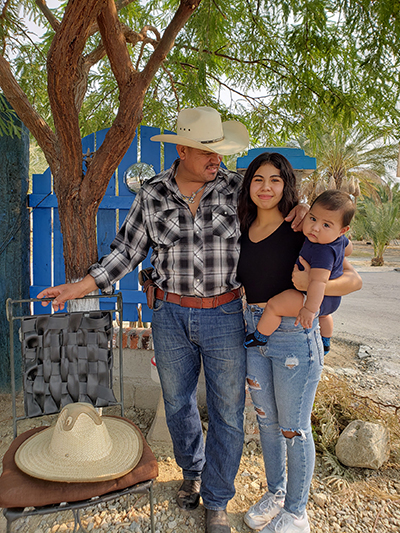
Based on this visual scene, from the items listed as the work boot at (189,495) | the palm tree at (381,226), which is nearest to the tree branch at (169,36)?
the work boot at (189,495)

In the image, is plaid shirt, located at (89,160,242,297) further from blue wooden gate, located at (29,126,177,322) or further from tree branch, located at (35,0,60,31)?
tree branch, located at (35,0,60,31)

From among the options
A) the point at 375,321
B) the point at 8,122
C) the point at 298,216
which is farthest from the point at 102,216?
the point at 375,321

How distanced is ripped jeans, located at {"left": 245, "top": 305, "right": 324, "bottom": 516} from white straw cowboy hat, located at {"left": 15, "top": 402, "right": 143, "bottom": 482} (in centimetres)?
71

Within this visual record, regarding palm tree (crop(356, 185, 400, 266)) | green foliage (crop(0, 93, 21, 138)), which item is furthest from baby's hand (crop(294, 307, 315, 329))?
palm tree (crop(356, 185, 400, 266))

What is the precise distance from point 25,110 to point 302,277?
2.14 metres

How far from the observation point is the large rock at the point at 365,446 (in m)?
2.74

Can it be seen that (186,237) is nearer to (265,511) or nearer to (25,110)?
(25,110)

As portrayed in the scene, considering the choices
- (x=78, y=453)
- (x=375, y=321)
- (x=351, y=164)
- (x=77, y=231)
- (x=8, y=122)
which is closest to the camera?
(x=78, y=453)

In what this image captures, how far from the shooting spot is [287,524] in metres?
2.12

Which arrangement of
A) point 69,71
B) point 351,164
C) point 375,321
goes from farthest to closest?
point 351,164, point 375,321, point 69,71

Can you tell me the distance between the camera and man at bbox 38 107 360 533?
2.19 m

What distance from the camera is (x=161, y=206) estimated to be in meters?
2.31

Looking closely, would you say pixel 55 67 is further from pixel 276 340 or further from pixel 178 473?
pixel 178 473

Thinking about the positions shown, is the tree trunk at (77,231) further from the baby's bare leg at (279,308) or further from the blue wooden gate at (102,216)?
the baby's bare leg at (279,308)
